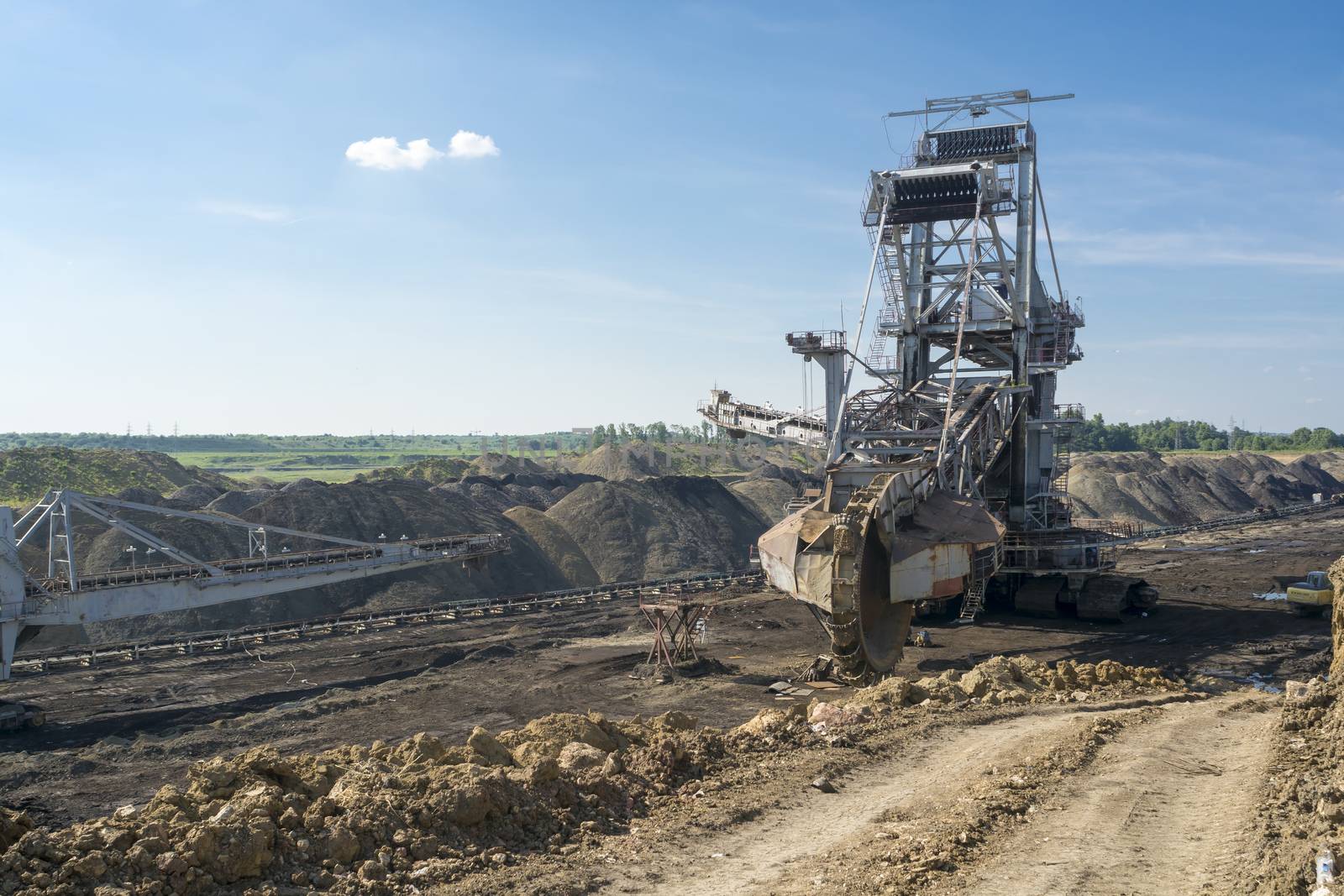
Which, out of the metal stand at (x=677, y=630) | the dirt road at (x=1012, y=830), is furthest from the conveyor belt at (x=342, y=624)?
the dirt road at (x=1012, y=830)

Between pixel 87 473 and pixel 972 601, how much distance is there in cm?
7171

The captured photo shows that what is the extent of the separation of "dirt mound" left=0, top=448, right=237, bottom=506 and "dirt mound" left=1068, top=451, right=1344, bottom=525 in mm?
65198

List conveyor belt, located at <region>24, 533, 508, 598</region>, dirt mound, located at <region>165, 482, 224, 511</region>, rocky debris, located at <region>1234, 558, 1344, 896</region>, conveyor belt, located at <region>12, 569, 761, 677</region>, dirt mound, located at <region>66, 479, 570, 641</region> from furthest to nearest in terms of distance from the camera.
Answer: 1. dirt mound, located at <region>165, 482, 224, 511</region>
2. dirt mound, located at <region>66, 479, 570, 641</region>
3. conveyor belt, located at <region>12, 569, 761, 677</region>
4. conveyor belt, located at <region>24, 533, 508, 598</region>
5. rocky debris, located at <region>1234, 558, 1344, 896</region>

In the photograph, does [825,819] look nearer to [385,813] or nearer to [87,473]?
Result: [385,813]

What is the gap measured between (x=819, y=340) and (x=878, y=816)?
23026mm

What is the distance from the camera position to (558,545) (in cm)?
4791

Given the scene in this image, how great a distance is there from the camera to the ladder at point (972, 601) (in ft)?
82.6

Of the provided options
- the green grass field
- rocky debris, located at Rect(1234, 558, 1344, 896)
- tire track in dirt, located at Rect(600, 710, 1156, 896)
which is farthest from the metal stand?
the green grass field

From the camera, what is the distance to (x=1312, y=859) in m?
7.65

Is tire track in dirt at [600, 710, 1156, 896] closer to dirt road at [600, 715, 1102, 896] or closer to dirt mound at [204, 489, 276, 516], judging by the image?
dirt road at [600, 715, 1102, 896]

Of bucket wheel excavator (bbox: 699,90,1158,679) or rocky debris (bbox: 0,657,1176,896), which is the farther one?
bucket wheel excavator (bbox: 699,90,1158,679)

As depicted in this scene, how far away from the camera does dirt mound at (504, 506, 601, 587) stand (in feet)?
152

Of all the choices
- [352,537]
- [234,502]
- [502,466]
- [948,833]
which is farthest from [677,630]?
[502,466]

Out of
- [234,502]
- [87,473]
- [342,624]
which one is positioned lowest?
[342,624]
